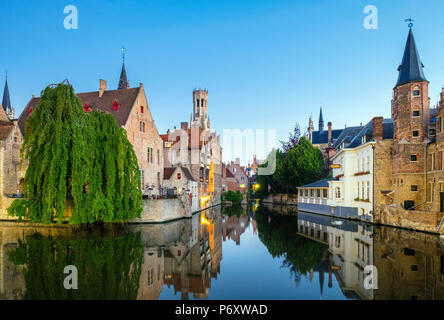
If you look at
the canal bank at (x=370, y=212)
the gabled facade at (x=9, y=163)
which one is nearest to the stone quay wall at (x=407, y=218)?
the canal bank at (x=370, y=212)

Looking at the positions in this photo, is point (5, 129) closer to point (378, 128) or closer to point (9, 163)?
point (9, 163)

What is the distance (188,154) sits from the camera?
1606 inches

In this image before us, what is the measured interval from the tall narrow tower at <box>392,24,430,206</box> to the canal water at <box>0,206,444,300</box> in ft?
14.2

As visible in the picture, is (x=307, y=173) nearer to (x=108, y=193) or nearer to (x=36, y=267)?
(x=108, y=193)

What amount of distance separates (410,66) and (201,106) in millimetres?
58796

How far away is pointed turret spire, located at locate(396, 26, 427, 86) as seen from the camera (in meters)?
23.4

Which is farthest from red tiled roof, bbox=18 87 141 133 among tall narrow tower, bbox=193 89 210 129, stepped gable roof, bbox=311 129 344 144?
stepped gable roof, bbox=311 129 344 144

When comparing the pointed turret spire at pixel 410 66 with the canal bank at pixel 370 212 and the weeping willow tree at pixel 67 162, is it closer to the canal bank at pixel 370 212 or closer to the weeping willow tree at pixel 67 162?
the canal bank at pixel 370 212

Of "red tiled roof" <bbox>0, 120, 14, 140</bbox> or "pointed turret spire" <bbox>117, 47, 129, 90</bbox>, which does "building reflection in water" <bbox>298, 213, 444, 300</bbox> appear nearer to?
"red tiled roof" <bbox>0, 120, 14, 140</bbox>

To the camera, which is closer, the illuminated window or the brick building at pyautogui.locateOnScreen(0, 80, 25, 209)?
the brick building at pyautogui.locateOnScreen(0, 80, 25, 209)

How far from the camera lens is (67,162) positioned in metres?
17.4

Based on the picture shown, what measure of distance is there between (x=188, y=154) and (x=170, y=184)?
753 centimetres

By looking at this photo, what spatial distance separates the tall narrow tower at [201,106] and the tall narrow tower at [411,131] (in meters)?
57.0

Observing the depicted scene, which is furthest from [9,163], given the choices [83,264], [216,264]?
[216,264]
